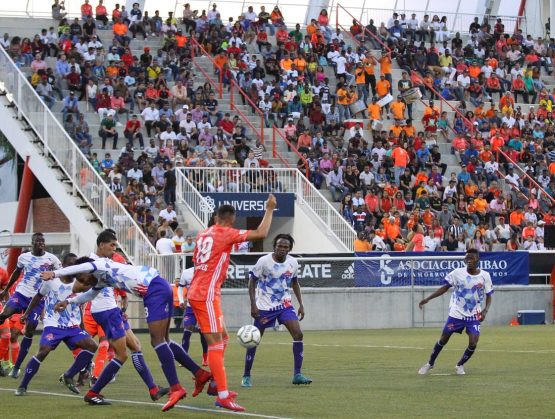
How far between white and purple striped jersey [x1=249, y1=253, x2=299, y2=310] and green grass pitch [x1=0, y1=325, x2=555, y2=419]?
1.06m

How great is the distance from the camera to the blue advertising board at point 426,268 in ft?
112

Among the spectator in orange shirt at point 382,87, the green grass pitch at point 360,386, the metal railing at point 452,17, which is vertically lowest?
the green grass pitch at point 360,386

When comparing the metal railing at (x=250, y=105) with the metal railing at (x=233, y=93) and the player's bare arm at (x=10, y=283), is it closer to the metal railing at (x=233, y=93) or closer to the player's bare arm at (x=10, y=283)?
the metal railing at (x=233, y=93)

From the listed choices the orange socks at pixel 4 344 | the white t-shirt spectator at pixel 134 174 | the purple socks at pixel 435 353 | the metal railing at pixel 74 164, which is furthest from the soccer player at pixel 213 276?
the white t-shirt spectator at pixel 134 174

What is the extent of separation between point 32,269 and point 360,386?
5731mm

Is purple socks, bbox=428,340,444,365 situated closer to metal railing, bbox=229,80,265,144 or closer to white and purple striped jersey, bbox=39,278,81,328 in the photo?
white and purple striped jersey, bbox=39,278,81,328

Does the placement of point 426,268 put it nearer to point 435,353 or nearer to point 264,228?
point 435,353

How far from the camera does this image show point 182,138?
3997 centimetres

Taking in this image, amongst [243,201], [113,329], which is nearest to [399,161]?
[243,201]

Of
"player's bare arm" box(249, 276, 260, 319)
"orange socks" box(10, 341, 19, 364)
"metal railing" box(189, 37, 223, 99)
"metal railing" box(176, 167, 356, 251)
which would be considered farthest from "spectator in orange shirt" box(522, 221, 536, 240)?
"player's bare arm" box(249, 276, 260, 319)

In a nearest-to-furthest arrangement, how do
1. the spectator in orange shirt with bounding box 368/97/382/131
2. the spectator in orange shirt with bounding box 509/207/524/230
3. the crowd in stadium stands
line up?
1. the crowd in stadium stands
2. the spectator in orange shirt with bounding box 509/207/524/230
3. the spectator in orange shirt with bounding box 368/97/382/131

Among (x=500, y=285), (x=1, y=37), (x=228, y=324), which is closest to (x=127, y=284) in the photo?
(x=228, y=324)

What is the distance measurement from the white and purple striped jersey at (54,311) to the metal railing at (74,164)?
1693cm

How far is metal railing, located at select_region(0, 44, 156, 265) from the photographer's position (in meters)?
34.6
